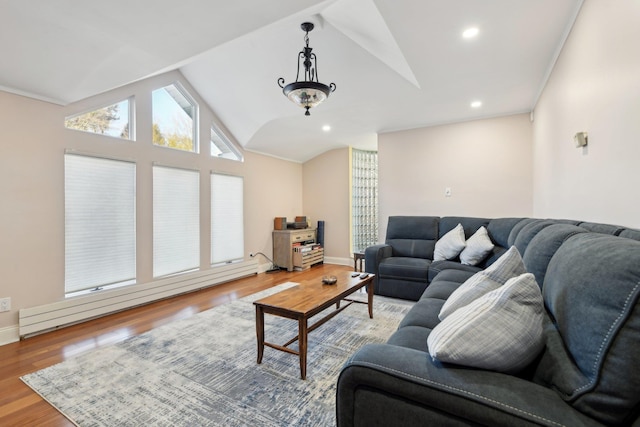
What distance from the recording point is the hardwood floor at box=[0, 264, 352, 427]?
173 centimetres

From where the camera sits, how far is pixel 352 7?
2.36m

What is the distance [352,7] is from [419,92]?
4.83ft

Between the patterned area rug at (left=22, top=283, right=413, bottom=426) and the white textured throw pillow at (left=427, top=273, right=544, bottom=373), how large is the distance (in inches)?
40.9

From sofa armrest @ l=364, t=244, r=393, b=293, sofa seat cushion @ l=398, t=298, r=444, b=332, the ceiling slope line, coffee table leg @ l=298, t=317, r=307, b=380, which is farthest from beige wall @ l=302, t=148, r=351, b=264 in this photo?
coffee table leg @ l=298, t=317, r=307, b=380

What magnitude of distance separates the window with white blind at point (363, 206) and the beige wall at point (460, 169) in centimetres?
106

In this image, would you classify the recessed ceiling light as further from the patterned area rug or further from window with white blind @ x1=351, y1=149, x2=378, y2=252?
window with white blind @ x1=351, y1=149, x2=378, y2=252

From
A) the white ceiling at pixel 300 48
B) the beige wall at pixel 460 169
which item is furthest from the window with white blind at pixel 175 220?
the beige wall at pixel 460 169

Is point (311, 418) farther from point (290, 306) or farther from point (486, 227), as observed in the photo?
point (486, 227)

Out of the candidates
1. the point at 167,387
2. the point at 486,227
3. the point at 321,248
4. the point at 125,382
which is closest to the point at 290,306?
the point at 167,387

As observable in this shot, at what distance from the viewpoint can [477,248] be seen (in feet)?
10.9

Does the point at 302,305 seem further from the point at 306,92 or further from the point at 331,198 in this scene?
the point at 331,198

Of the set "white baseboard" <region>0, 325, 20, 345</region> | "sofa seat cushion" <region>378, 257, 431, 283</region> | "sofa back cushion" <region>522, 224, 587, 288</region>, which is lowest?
A: "white baseboard" <region>0, 325, 20, 345</region>

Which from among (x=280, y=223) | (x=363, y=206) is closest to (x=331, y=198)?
(x=363, y=206)

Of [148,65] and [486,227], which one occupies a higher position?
[148,65]
